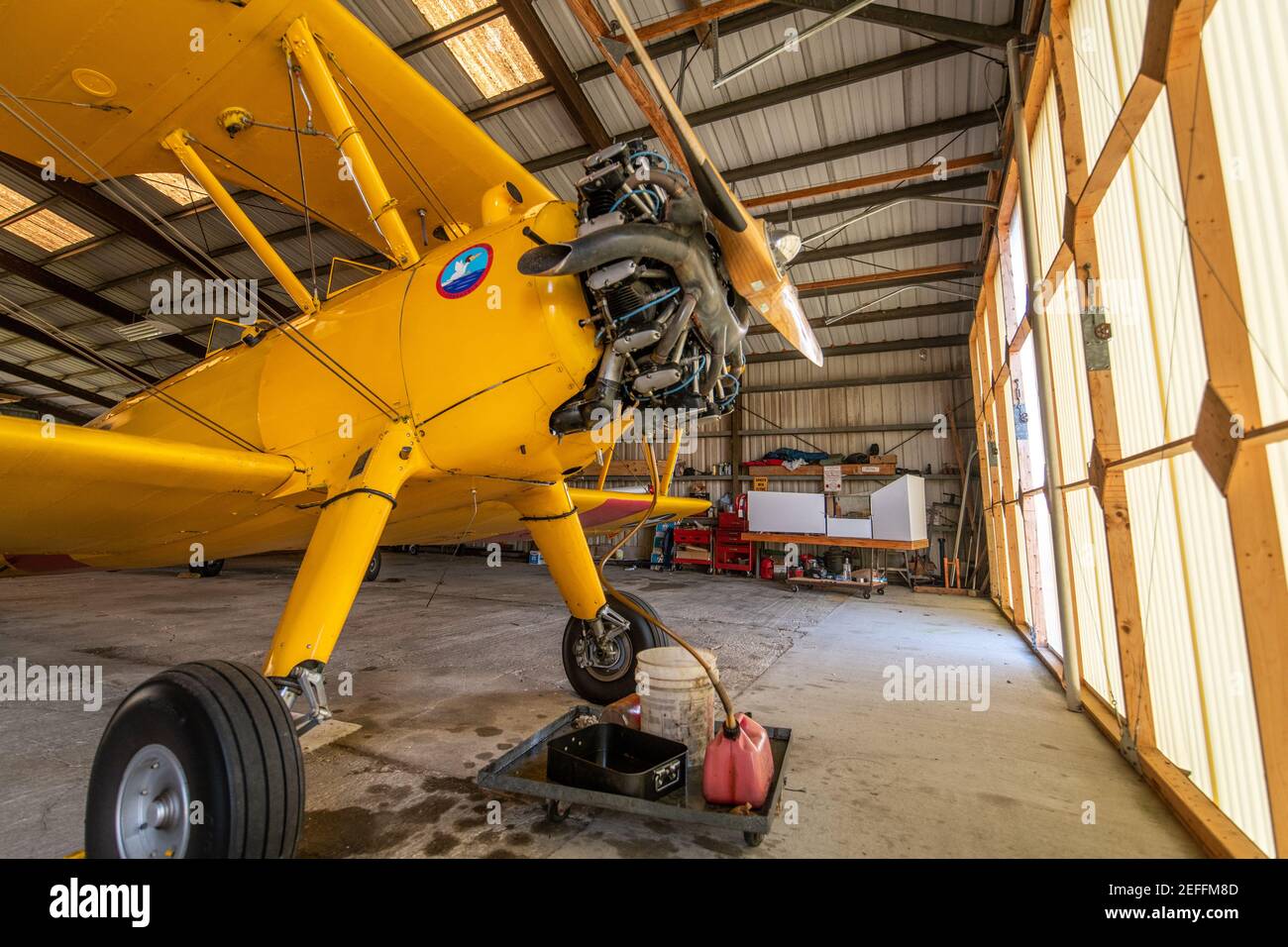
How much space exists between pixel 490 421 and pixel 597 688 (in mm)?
2069

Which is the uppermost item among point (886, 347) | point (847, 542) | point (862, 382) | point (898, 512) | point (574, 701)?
point (886, 347)

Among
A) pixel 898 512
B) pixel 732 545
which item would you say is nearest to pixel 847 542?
pixel 898 512

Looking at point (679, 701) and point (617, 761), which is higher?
point (679, 701)

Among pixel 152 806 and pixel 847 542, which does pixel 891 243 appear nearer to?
pixel 847 542

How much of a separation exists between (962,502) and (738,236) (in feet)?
36.8

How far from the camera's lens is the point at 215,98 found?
10.4ft

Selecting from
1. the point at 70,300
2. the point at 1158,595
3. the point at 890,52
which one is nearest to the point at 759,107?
the point at 890,52

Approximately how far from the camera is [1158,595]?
9.60 ft

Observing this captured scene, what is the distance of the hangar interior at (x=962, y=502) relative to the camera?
1.94m

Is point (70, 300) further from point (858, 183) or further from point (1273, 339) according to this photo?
point (1273, 339)

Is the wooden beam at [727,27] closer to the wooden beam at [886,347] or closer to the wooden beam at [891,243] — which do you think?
the wooden beam at [891,243]

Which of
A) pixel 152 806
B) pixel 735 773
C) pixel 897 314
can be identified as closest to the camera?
pixel 152 806

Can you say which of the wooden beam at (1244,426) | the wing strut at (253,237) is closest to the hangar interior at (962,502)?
the wooden beam at (1244,426)

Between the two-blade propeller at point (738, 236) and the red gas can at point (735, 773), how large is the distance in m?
1.71
